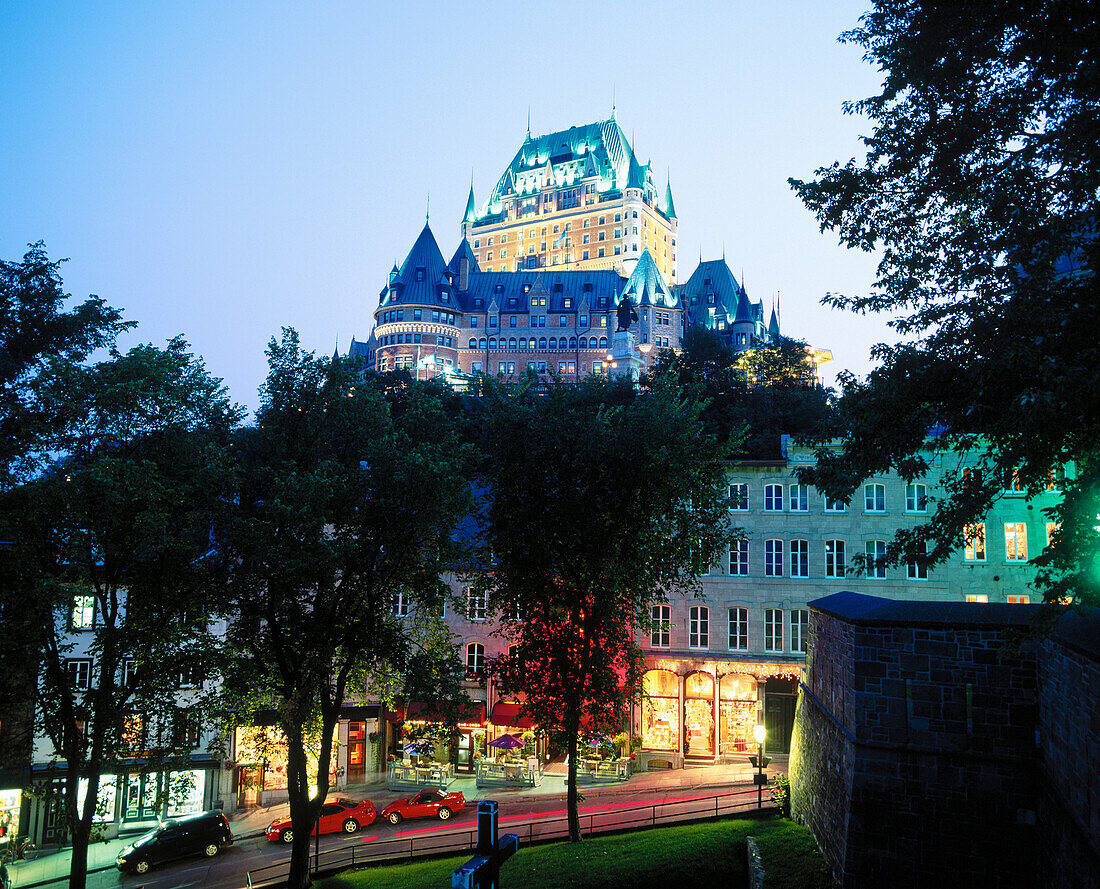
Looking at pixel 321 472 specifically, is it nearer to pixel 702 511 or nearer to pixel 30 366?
pixel 702 511

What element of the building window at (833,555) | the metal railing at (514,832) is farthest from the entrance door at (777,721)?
the metal railing at (514,832)

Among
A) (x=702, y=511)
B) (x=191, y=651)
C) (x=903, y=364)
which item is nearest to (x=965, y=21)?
(x=903, y=364)

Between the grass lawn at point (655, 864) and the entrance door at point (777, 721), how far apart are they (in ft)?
44.7

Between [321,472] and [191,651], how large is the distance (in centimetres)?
508

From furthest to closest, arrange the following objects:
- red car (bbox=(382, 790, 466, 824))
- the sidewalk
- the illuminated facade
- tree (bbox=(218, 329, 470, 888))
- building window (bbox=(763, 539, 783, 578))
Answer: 1. the illuminated facade
2. building window (bbox=(763, 539, 783, 578))
3. red car (bbox=(382, 790, 466, 824))
4. the sidewalk
5. tree (bbox=(218, 329, 470, 888))

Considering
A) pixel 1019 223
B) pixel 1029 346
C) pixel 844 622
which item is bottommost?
pixel 844 622

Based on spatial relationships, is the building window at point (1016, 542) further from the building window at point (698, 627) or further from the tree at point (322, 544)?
the tree at point (322, 544)

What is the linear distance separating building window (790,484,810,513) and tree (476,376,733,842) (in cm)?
1421

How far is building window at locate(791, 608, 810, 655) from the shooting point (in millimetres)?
35781

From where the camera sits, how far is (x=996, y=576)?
34250mm

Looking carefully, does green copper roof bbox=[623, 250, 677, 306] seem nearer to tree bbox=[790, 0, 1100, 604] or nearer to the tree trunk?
the tree trunk

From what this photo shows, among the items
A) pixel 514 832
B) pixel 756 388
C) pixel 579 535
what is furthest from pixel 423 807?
pixel 756 388

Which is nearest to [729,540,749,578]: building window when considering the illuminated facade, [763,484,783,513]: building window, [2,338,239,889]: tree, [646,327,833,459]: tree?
[763,484,783,513]: building window

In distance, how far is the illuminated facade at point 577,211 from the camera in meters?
172
